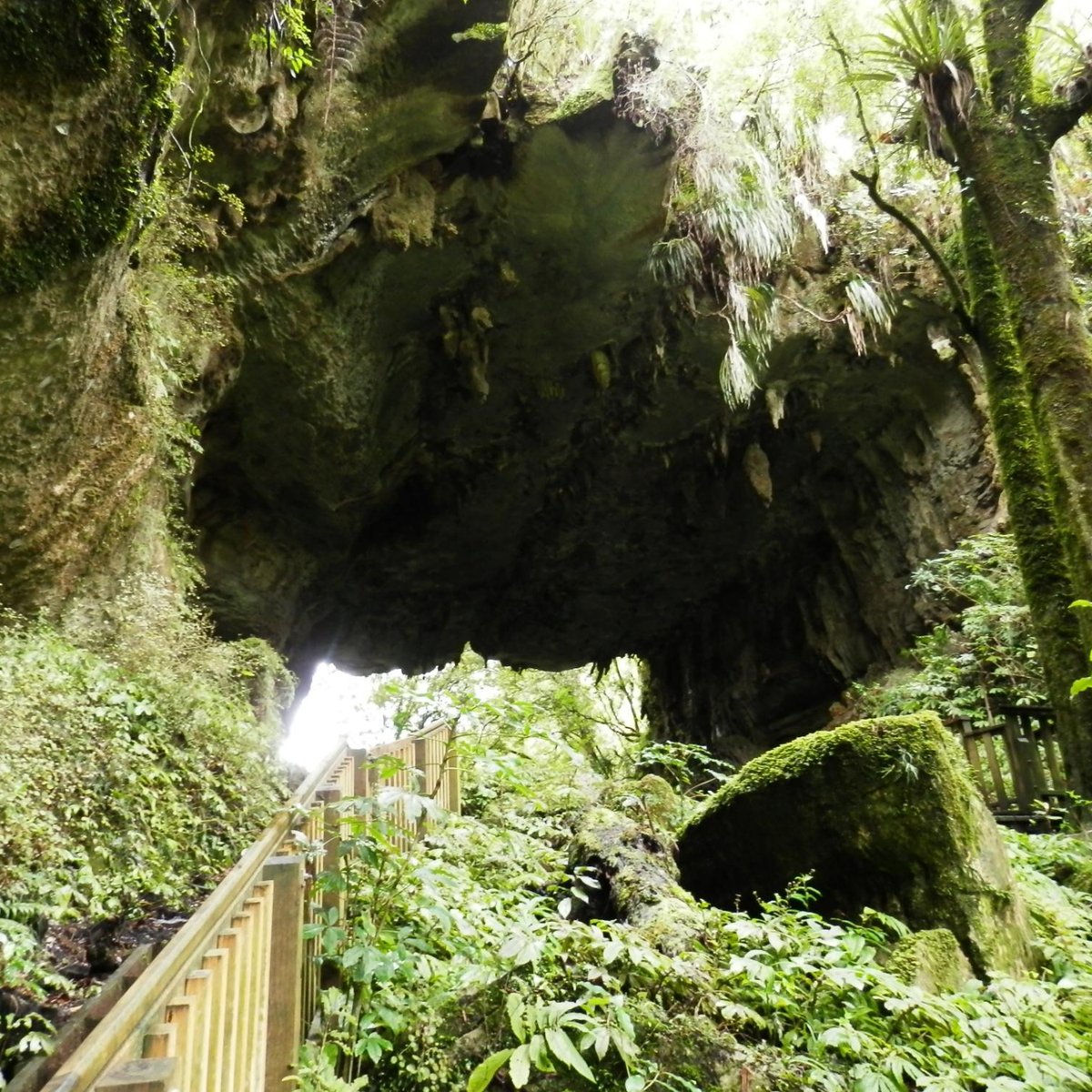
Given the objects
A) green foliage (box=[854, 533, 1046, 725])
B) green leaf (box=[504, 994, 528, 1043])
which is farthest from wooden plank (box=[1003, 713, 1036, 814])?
green leaf (box=[504, 994, 528, 1043])

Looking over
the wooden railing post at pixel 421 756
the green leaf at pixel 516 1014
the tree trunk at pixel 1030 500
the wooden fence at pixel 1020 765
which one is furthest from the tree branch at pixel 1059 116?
the green leaf at pixel 516 1014

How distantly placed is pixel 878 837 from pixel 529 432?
8.07 meters

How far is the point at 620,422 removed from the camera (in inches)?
437

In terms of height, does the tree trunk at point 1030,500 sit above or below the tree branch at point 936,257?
below

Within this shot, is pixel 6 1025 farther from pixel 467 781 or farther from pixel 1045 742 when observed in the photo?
pixel 1045 742

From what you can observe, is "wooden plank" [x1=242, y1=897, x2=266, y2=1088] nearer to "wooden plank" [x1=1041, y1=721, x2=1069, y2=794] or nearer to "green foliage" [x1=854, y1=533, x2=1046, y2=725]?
"wooden plank" [x1=1041, y1=721, x2=1069, y2=794]

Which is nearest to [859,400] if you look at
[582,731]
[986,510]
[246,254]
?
[986,510]

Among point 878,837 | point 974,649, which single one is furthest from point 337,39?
point 974,649

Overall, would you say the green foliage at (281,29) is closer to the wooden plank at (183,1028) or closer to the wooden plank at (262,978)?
the wooden plank at (262,978)

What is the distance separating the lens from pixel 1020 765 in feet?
21.5

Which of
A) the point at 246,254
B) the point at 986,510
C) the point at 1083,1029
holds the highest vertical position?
the point at 246,254

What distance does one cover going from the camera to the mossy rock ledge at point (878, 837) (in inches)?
136

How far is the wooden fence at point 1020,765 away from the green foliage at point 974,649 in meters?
0.35

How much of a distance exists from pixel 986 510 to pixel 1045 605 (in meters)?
4.73
